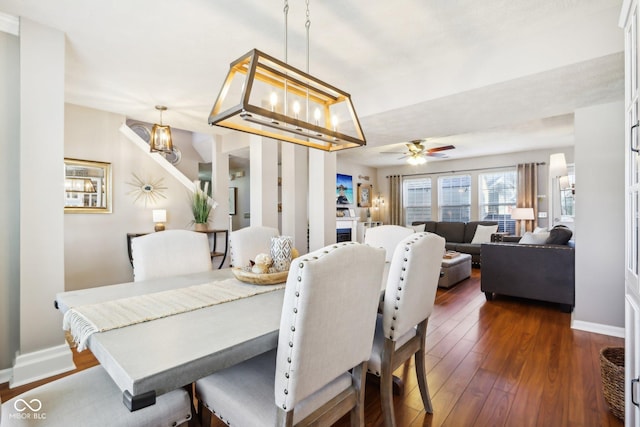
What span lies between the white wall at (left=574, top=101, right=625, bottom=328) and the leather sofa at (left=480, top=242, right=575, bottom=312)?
49 cm

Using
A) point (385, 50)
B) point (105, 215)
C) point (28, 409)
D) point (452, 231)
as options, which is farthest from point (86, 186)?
point (452, 231)

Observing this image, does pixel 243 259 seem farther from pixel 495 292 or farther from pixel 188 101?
pixel 495 292

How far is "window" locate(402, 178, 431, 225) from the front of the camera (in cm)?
856

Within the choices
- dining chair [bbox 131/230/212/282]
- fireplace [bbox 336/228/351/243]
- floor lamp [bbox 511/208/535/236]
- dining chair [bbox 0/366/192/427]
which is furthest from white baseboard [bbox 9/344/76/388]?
floor lamp [bbox 511/208/535/236]

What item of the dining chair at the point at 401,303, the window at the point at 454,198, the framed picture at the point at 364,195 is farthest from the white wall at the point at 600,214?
the framed picture at the point at 364,195

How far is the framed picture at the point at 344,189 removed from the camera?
26.0ft

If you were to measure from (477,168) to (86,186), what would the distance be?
7.69m

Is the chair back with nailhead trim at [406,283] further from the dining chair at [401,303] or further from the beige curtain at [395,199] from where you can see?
the beige curtain at [395,199]

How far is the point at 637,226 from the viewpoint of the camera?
1.35m

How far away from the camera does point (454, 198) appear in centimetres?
815

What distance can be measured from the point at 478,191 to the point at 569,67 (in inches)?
232

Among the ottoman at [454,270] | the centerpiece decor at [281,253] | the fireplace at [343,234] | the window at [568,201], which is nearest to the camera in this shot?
the centerpiece decor at [281,253]

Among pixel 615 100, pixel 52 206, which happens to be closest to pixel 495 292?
pixel 615 100

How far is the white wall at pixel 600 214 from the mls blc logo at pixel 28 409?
3946mm
